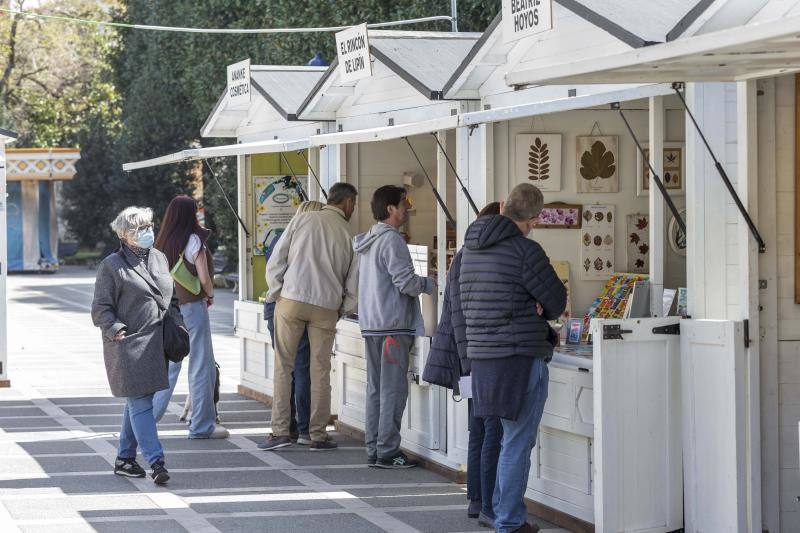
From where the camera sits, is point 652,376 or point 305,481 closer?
point 652,376

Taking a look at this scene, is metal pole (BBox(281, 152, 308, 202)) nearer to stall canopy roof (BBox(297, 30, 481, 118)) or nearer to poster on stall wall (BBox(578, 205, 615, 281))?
stall canopy roof (BBox(297, 30, 481, 118))

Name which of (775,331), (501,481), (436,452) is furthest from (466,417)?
(775,331)

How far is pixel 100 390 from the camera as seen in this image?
13625 mm

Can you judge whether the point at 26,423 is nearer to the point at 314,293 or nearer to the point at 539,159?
the point at 314,293

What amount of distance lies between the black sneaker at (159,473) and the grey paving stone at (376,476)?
103cm

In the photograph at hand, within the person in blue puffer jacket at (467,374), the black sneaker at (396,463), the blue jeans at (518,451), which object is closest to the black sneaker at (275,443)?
the black sneaker at (396,463)

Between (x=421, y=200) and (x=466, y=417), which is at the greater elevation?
(x=421, y=200)

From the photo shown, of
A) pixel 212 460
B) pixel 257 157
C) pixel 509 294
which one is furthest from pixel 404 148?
pixel 509 294

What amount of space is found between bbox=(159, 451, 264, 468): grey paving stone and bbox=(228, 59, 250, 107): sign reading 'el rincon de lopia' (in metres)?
3.86

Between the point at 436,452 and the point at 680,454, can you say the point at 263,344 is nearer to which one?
the point at 436,452

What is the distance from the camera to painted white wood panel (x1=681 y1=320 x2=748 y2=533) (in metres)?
6.36

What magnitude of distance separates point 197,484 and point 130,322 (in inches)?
46.5

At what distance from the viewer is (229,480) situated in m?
8.80

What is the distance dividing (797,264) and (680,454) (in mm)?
1092
